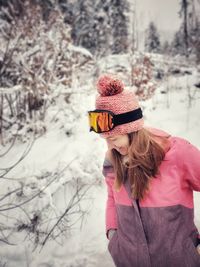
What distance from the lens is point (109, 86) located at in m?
A: 1.54

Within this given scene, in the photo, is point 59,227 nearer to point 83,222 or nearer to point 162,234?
point 83,222

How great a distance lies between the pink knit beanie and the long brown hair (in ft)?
0.26

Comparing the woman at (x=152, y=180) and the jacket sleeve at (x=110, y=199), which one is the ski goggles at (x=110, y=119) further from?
the jacket sleeve at (x=110, y=199)

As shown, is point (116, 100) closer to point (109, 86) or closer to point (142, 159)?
point (109, 86)

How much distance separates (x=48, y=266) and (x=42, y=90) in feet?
9.65

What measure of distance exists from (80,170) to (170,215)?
178 centimetres

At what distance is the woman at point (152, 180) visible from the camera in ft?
4.93

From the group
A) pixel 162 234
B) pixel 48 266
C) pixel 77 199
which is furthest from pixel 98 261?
pixel 162 234

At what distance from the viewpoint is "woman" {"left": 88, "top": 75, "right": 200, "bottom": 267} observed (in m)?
1.50

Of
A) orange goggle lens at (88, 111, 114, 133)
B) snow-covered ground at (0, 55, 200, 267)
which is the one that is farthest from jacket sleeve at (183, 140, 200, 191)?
snow-covered ground at (0, 55, 200, 267)

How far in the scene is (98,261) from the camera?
2.42 m

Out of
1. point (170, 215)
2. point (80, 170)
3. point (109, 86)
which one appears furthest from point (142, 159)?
point (80, 170)

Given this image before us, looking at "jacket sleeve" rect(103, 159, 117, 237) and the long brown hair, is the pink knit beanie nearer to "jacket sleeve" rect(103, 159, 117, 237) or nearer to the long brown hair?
the long brown hair

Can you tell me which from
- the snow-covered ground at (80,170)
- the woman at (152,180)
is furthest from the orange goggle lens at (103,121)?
the snow-covered ground at (80,170)
